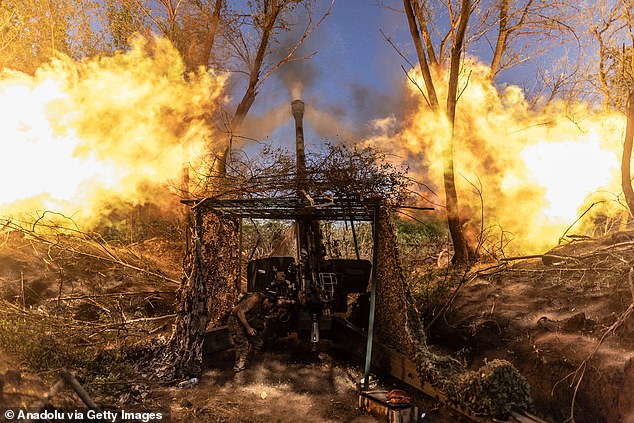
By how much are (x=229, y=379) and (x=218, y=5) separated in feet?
52.3

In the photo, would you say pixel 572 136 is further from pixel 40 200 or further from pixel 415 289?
pixel 40 200

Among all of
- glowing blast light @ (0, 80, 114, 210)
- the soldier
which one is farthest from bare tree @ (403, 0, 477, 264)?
glowing blast light @ (0, 80, 114, 210)

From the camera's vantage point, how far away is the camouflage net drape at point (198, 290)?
371 inches

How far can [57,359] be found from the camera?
8359mm

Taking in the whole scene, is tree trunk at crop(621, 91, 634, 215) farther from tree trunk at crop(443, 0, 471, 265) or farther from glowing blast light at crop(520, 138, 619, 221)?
tree trunk at crop(443, 0, 471, 265)

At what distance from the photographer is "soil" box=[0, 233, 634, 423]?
759 cm

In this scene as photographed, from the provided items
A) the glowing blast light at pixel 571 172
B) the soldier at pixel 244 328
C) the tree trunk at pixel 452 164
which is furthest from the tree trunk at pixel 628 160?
the soldier at pixel 244 328

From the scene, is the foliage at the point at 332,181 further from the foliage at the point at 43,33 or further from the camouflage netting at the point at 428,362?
the foliage at the point at 43,33

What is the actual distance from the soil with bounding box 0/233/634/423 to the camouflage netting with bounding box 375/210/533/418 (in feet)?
1.79

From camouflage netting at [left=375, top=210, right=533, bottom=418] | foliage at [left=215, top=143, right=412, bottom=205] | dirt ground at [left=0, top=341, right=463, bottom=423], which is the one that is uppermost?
foliage at [left=215, top=143, right=412, bottom=205]

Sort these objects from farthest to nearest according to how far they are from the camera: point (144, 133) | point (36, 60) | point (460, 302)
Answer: point (36, 60) < point (144, 133) < point (460, 302)

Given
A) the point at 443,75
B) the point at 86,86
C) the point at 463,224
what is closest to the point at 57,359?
the point at 86,86

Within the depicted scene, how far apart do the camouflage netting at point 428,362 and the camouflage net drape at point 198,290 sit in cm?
380

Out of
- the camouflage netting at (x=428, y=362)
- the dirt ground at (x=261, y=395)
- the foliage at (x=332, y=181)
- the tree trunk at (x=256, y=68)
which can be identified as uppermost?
the tree trunk at (x=256, y=68)
